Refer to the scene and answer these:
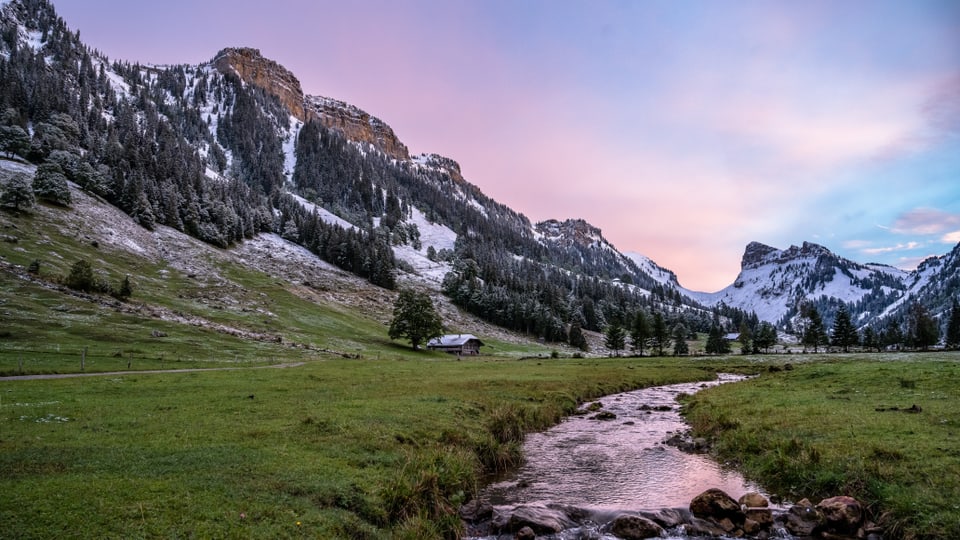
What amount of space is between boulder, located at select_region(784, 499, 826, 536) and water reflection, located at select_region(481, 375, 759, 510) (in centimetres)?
285

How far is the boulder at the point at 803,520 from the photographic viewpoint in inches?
591

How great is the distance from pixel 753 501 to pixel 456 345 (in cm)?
10121

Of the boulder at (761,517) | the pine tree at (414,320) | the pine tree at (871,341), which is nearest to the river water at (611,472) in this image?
the boulder at (761,517)

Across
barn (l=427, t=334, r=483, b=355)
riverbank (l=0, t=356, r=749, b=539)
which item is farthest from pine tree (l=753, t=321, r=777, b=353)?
riverbank (l=0, t=356, r=749, b=539)

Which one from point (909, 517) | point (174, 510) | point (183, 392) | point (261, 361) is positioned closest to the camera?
point (174, 510)

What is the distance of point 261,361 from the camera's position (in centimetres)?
6047

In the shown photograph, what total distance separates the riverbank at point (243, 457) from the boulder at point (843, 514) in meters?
12.5

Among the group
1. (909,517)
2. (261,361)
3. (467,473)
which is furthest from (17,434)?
(261,361)

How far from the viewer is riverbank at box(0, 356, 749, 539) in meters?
12.0

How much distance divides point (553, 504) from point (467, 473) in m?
3.78

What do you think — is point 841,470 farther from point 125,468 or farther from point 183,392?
point 183,392

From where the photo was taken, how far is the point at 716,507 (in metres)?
16.4

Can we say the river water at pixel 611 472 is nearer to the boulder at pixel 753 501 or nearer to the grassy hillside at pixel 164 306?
the boulder at pixel 753 501

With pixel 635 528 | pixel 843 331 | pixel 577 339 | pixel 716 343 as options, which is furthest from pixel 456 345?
pixel 843 331
